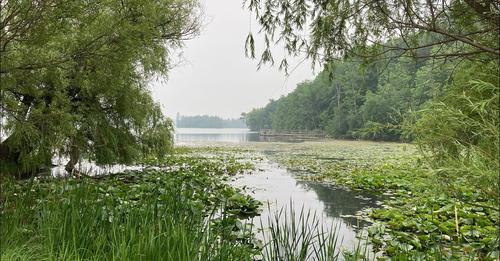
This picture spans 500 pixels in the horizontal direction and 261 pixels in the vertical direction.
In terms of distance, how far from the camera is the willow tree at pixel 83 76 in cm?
355

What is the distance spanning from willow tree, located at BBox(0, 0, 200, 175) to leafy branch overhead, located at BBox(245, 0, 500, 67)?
5.23 ft

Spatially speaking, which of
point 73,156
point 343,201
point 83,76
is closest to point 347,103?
point 343,201

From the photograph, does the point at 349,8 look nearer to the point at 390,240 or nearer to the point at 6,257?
the point at 390,240

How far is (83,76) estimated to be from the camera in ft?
18.7

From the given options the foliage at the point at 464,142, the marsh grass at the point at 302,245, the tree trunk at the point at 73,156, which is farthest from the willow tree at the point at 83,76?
the foliage at the point at 464,142

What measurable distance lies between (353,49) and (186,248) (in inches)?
101

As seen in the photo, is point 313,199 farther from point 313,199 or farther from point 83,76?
point 83,76

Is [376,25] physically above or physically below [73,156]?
above

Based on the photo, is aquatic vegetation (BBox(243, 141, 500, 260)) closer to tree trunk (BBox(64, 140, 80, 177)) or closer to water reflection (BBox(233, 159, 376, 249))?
water reflection (BBox(233, 159, 376, 249))

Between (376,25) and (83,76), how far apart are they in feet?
15.1

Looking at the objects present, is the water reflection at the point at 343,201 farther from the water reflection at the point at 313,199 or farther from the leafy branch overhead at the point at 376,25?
the leafy branch overhead at the point at 376,25

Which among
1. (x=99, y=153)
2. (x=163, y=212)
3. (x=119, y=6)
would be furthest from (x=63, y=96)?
(x=163, y=212)

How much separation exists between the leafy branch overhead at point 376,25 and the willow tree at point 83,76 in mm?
1595

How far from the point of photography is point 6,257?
2.70 metres
